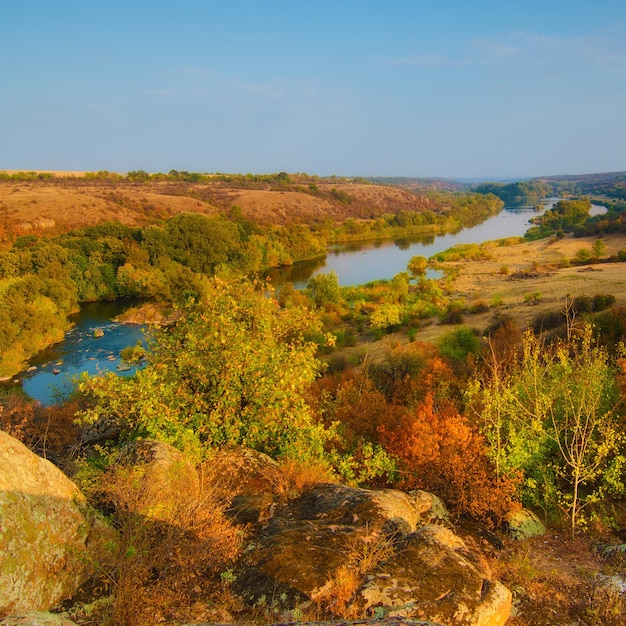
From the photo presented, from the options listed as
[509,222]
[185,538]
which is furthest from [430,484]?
[509,222]

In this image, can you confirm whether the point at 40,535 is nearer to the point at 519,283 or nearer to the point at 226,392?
the point at 226,392

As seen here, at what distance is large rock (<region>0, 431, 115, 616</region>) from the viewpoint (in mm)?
4910

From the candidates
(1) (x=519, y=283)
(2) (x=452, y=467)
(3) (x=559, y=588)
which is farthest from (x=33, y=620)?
(1) (x=519, y=283)

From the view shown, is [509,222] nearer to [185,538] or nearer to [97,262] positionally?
[97,262]

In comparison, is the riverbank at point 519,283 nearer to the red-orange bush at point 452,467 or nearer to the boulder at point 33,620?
the red-orange bush at point 452,467

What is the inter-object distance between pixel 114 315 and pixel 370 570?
178ft

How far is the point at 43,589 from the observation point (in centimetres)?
505

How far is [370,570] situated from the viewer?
19.1ft

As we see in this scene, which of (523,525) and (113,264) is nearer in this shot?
(523,525)

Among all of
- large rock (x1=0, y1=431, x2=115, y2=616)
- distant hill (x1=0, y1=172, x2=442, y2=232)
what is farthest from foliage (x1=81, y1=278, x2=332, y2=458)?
distant hill (x1=0, y1=172, x2=442, y2=232)

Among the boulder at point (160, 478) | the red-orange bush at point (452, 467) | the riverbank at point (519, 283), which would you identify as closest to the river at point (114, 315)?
the boulder at point (160, 478)

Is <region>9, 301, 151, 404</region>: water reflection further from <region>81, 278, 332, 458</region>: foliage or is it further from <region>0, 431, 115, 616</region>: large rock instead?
<region>0, 431, 115, 616</region>: large rock

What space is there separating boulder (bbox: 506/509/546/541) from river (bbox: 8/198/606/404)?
8516 millimetres

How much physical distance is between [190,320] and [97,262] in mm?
57045
